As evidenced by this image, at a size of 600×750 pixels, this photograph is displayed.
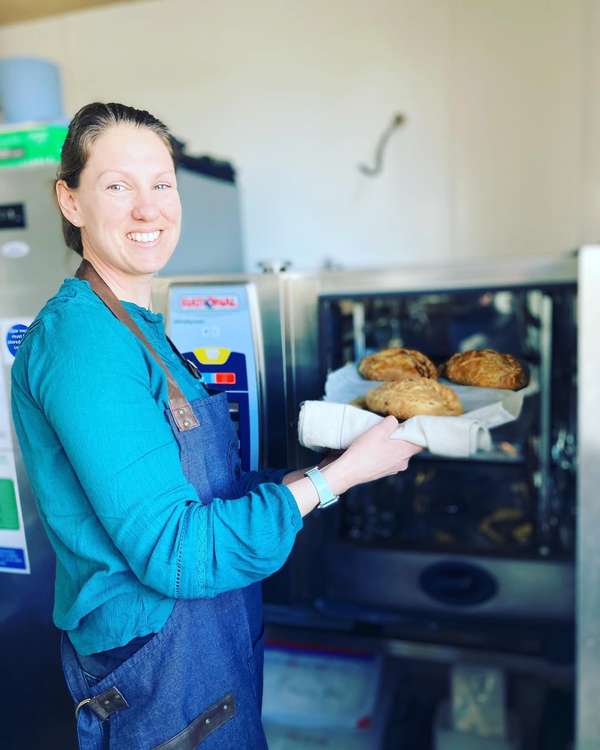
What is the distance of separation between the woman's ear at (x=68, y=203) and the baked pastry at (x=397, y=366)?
1.83ft

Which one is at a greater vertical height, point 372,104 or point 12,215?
point 372,104

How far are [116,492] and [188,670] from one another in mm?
320

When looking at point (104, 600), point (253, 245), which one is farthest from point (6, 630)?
point (253, 245)

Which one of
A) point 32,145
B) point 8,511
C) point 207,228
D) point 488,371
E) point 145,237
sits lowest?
point 8,511

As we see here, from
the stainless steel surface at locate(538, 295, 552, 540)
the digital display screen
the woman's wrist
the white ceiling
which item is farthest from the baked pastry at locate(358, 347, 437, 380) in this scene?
the white ceiling

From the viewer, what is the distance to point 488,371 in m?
1.06

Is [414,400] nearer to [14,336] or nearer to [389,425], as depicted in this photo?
[389,425]

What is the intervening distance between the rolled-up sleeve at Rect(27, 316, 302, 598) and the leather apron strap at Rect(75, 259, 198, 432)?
1.3 inches

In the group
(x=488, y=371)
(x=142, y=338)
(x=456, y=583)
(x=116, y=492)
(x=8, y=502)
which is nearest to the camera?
(x=116, y=492)

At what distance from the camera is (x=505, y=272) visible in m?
1.12

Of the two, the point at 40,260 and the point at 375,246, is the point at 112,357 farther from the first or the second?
the point at 375,246

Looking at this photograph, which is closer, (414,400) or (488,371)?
(414,400)

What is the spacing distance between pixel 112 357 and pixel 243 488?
1.11 ft

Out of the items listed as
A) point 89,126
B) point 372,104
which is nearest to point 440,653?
point 89,126
